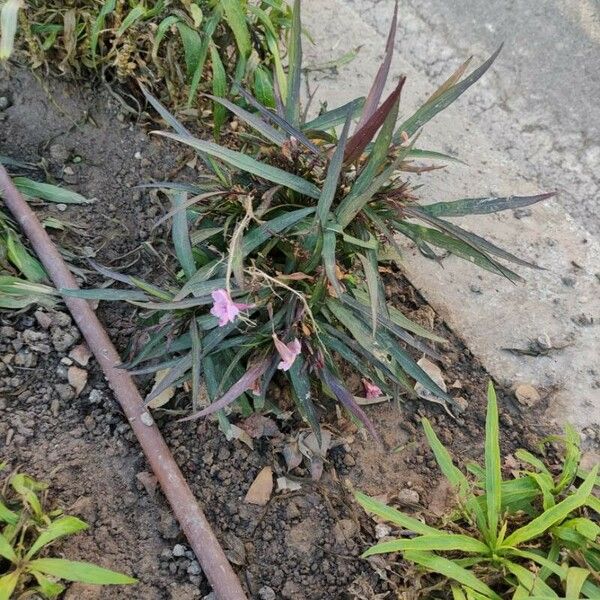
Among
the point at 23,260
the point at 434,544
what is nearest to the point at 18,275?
the point at 23,260

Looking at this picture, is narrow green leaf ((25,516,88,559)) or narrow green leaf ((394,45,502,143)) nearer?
narrow green leaf ((25,516,88,559))

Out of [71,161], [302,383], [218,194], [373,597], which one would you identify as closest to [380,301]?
[302,383]

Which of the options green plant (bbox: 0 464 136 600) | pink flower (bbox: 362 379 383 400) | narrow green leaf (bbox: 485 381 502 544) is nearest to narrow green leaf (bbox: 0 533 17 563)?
green plant (bbox: 0 464 136 600)

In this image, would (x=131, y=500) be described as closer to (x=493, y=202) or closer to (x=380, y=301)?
(x=380, y=301)

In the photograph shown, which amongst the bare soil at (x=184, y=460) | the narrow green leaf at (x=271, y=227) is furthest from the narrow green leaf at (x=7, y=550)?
the narrow green leaf at (x=271, y=227)

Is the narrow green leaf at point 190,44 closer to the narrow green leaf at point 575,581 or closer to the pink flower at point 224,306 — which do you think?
the pink flower at point 224,306

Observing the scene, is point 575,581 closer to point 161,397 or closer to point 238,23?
point 161,397

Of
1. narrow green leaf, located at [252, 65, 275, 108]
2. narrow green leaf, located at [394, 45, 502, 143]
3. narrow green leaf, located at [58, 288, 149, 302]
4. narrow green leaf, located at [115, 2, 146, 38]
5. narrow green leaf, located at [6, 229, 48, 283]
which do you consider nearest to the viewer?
narrow green leaf, located at [394, 45, 502, 143]

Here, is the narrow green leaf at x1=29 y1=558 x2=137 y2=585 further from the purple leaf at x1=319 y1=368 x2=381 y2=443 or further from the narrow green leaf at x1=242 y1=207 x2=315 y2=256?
the narrow green leaf at x1=242 y1=207 x2=315 y2=256
